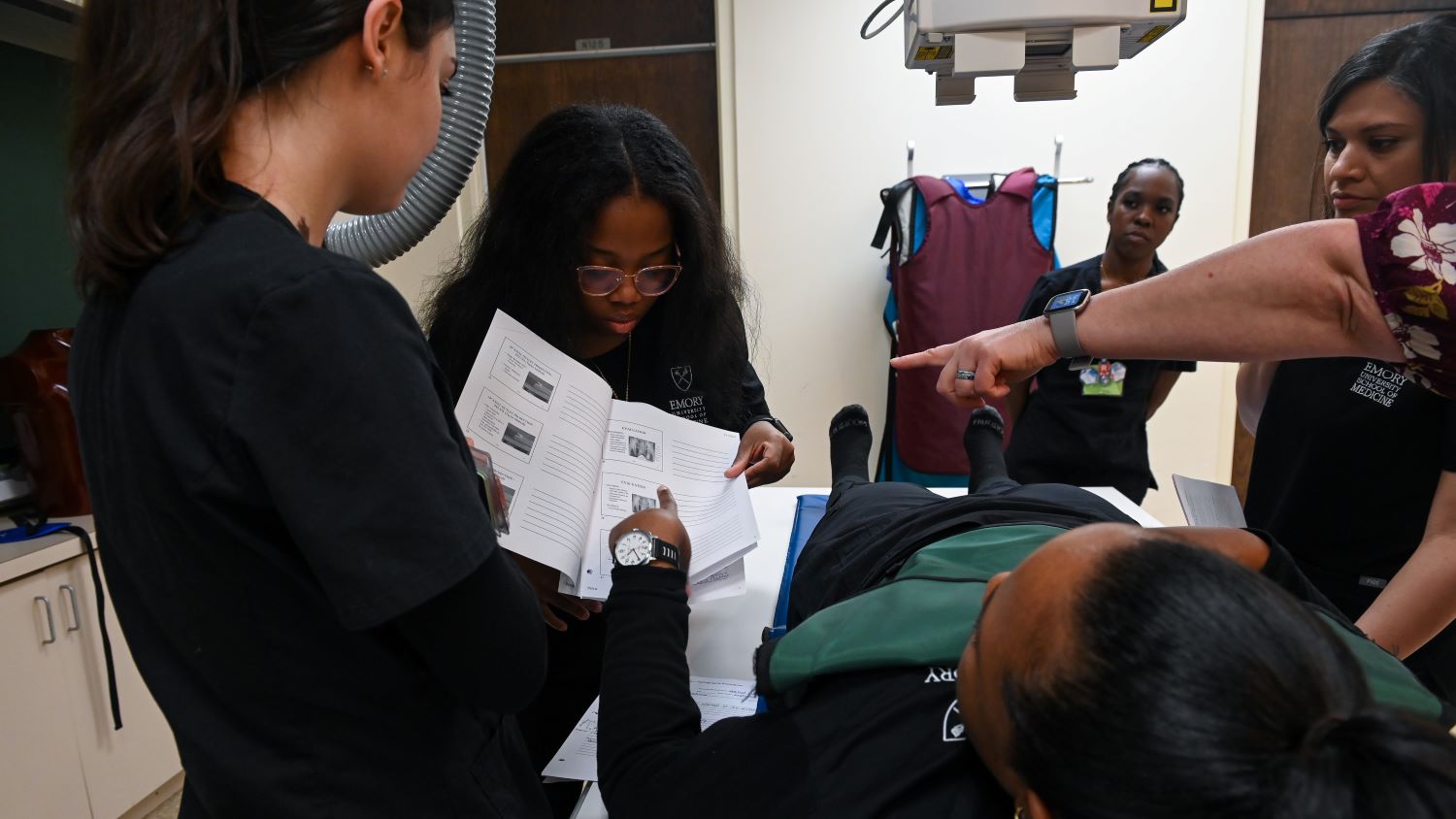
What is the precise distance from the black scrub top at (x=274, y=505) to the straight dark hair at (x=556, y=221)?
70cm

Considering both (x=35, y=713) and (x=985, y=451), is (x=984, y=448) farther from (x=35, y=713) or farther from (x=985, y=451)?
(x=35, y=713)

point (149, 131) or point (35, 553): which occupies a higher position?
point (149, 131)

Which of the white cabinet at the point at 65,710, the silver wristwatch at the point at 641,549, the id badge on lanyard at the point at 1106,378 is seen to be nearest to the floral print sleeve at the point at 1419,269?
the silver wristwatch at the point at 641,549

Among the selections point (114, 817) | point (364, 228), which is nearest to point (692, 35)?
point (364, 228)

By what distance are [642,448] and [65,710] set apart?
57.1 inches

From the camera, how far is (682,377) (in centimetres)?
147

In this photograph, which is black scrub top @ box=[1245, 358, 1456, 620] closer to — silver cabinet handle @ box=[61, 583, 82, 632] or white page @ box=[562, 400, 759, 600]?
white page @ box=[562, 400, 759, 600]

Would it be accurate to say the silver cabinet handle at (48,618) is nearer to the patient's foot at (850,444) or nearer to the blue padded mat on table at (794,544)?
the blue padded mat on table at (794,544)

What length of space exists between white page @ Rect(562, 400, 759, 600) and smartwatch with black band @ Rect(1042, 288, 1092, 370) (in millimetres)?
486

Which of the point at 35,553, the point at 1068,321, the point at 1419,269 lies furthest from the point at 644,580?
the point at 35,553

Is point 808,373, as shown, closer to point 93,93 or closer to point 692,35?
point 692,35

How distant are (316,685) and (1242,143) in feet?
10.4

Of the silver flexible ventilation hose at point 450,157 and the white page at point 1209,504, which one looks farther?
the white page at point 1209,504

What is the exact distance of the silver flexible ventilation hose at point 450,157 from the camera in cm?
106
